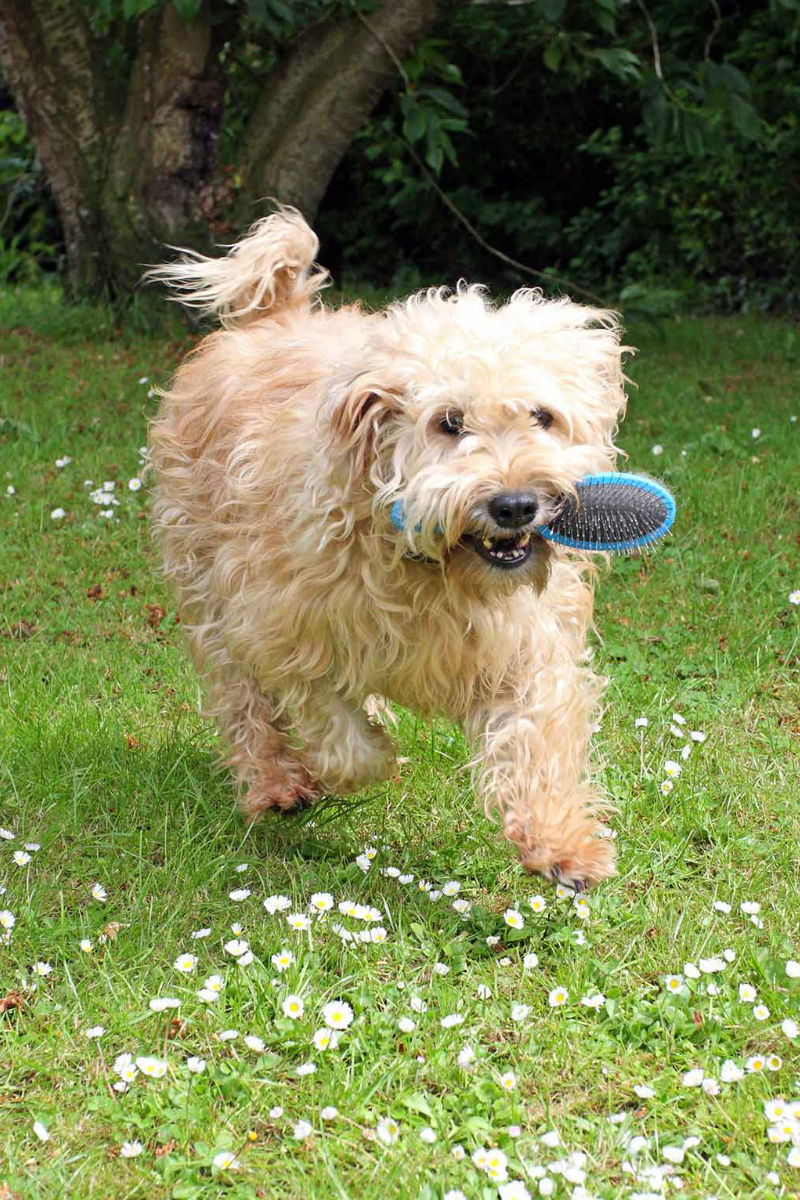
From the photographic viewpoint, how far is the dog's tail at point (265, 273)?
4.42 meters

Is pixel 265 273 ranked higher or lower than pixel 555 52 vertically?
higher

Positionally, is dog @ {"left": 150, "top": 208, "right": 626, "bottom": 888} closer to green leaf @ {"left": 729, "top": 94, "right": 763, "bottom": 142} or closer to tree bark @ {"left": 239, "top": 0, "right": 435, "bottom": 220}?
green leaf @ {"left": 729, "top": 94, "right": 763, "bottom": 142}

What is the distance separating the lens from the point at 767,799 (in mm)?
4074

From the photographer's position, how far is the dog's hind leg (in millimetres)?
4055


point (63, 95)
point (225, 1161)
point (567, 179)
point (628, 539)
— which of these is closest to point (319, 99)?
point (63, 95)

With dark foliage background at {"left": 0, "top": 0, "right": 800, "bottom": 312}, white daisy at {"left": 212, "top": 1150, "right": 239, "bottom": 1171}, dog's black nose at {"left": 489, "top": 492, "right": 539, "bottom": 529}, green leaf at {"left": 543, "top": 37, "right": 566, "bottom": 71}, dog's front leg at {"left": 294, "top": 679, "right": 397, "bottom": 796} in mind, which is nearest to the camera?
white daisy at {"left": 212, "top": 1150, "right": 239, "bottom": 1171}

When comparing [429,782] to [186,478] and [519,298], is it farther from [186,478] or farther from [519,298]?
[519,298]

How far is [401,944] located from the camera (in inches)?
134

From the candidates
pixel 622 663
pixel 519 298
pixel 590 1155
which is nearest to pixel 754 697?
pixel 622 663

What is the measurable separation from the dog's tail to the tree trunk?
476 cm

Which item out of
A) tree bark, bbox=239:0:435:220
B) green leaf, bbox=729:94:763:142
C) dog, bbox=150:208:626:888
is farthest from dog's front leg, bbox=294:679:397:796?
tree bark, bbox=239:0:435:220

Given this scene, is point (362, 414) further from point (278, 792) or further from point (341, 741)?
point (278, 792)

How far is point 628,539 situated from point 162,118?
6966mm

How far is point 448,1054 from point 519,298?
172 cm
